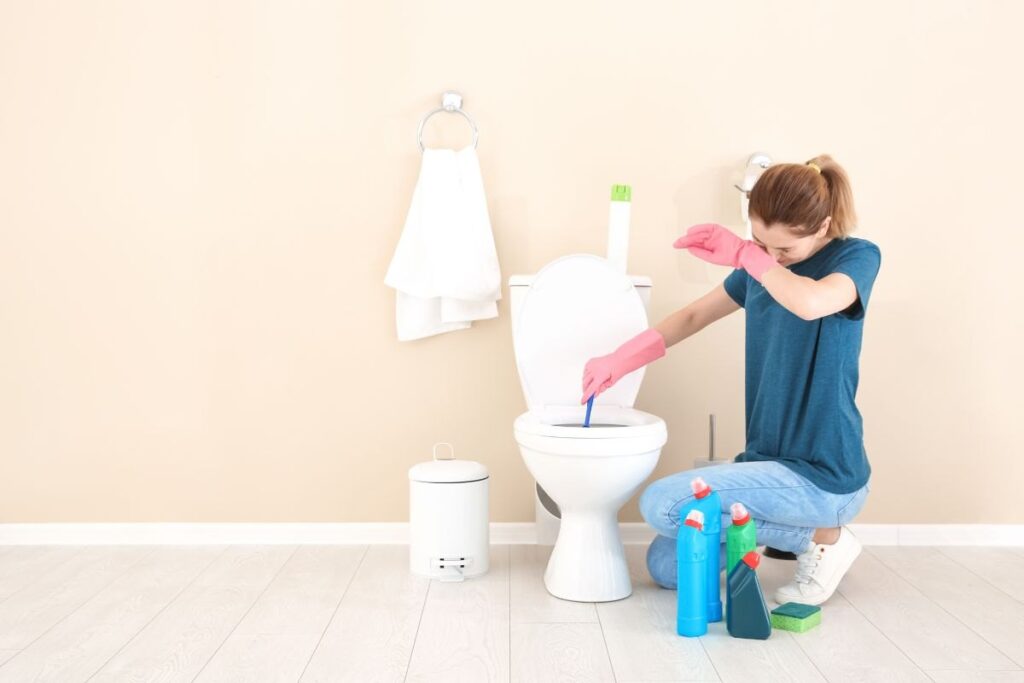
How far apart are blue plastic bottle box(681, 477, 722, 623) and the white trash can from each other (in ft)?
1.89

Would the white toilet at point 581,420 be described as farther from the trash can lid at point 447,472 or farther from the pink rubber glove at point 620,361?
the trash can lid at point 447,472

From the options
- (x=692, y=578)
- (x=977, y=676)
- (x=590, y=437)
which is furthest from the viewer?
(x=590, y=437)

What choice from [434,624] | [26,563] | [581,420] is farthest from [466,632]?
[26,563]

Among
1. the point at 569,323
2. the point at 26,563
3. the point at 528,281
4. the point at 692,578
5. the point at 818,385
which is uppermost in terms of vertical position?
the point at 528,281

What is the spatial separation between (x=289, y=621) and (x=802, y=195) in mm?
1367

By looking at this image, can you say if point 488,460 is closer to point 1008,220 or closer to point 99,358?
point 99,358

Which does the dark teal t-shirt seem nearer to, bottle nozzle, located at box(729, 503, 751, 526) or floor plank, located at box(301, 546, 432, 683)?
bottle nozzle, located at box(729, 503, 751, 526)

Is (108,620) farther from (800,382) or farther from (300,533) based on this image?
(800,382)

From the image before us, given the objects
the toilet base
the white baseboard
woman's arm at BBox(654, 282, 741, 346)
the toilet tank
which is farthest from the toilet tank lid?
the white baseboard

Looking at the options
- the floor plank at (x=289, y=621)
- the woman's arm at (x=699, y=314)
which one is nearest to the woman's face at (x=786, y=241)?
the woman's arm at (x=699, y=314)

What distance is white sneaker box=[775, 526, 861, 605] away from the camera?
221cm

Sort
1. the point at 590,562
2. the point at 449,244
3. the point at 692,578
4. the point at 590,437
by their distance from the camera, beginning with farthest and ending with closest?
the point at 449,244, the point at 590,562, the point at 590,437, the point at 692,578

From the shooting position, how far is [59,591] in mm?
2326

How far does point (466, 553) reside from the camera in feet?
7.97
